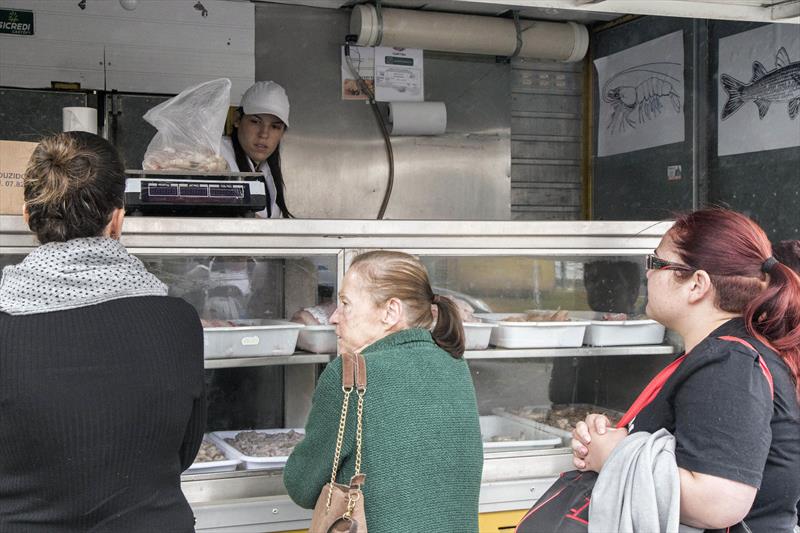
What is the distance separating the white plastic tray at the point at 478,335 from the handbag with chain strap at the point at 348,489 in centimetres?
107

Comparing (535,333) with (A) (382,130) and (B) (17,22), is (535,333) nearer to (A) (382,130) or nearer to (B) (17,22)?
(A) (382,130)

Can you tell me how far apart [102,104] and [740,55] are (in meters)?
3.28

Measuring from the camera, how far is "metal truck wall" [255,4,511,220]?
5273 mm

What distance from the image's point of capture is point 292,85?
5.26 m

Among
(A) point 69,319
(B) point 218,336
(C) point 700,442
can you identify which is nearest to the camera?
(C) point 700,442

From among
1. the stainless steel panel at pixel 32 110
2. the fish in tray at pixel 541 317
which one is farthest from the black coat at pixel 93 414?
the stainless steel panel at pixel 32 110

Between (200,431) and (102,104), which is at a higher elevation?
(102,104)

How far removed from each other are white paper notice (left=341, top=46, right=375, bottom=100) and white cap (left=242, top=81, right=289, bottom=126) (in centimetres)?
91

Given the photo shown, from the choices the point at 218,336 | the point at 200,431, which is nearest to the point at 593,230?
the point at 218,336

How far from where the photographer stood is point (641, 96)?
17.3 ft

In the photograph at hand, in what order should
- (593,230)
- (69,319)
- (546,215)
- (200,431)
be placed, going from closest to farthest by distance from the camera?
1. (69,319)
2. (200,431)
3. (593,230)
4. (546,215)

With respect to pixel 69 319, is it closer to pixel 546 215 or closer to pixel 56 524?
pixel 56 524

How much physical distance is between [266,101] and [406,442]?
2.74m

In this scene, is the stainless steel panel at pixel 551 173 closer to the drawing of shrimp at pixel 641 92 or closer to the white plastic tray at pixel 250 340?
the drawing of shrimp at pixel 641 92
